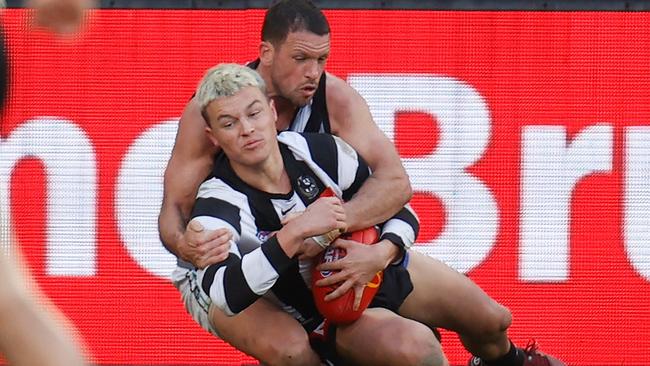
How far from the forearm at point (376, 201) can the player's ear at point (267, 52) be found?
593 millimetres

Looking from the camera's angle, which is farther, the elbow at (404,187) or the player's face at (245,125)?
the elbow at (404,187)

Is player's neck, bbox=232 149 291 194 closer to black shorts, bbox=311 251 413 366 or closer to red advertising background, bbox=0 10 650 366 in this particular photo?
black shorts, bbox=311 251 413 366

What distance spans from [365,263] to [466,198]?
4.79ft

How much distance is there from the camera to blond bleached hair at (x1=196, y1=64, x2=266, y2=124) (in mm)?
5332

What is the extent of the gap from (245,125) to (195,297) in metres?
0.70

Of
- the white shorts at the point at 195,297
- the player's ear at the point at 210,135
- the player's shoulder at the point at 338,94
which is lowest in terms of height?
the white shorts at the point at 195,297

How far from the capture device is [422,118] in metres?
6.66

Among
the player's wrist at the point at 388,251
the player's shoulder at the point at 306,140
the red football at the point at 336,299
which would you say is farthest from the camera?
the player's shoulder at the point at 306,140

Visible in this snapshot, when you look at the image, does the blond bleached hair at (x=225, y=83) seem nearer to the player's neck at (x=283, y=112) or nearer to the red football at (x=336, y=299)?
the player's neck at (x=283, y=112)

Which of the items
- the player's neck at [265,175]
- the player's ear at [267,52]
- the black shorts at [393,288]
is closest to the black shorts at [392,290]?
the black shorts at [393,288]

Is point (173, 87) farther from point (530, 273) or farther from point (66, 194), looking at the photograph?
point (530, 273)

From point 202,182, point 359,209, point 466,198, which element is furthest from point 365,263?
point 466,198

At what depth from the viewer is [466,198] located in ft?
21.7

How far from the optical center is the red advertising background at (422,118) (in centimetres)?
660
